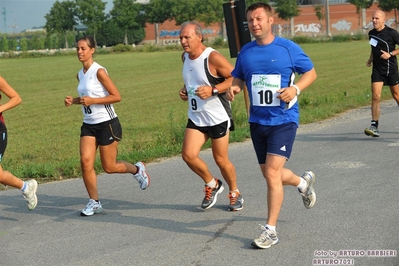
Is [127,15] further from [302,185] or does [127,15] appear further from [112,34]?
[302,185]

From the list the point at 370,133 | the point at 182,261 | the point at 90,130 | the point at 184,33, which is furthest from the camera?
the point at 370,133

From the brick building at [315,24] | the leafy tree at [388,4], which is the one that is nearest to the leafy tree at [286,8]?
the brick building at [315,24]

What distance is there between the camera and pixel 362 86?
26.9 meters

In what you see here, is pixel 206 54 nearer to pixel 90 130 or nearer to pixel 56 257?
pixel 90 130

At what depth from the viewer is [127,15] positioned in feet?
386

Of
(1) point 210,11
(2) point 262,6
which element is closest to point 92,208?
(2) point 262,6

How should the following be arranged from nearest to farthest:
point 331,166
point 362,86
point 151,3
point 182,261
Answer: point 182,261, point 331,166, point 362,86, point 151,3

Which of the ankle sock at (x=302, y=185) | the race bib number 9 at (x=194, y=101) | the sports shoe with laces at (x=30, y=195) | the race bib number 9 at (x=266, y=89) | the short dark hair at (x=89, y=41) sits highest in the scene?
the short dark hair at (x=89, y=41)

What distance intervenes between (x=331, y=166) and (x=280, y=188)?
3868 millimetres

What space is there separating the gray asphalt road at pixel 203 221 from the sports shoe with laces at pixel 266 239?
0.07 meters

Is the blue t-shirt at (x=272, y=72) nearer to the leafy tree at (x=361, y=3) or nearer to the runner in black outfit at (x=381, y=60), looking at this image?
the runner in black outfit at (x=381, y=60)

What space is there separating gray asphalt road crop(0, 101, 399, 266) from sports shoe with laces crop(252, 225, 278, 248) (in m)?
0.07

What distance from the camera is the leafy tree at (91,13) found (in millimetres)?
118562

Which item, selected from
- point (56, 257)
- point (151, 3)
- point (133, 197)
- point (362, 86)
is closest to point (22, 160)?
point (133, 197)
